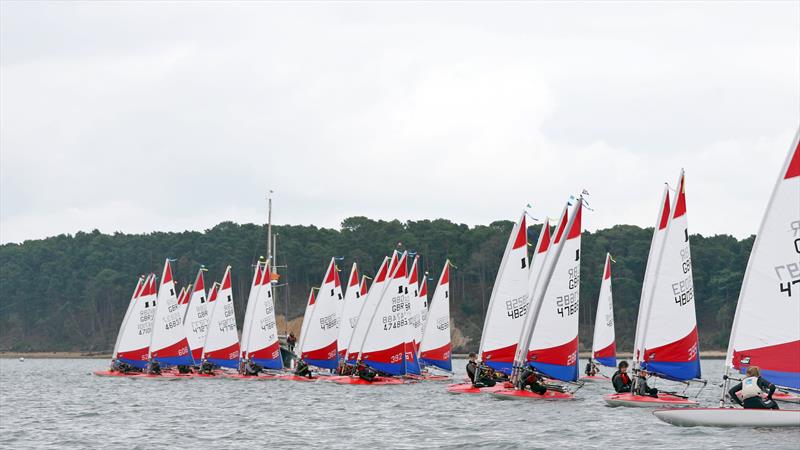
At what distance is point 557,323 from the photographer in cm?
3872

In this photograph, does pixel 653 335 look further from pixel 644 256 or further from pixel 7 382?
pixel 644 256

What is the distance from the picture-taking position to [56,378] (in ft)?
225

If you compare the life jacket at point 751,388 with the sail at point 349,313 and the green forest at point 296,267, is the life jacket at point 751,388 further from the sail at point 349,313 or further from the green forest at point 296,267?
the green forest at point 296,267

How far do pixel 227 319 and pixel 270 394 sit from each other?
551 inches

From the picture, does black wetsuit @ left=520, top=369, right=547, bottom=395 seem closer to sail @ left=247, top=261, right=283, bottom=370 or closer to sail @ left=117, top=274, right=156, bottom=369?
sail @ left=247, top=261, right=283, bottom=370

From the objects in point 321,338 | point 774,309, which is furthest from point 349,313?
point 774,309

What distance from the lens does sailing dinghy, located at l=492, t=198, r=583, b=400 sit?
126 feet

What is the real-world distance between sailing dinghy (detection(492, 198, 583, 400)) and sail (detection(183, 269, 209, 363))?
29982mm

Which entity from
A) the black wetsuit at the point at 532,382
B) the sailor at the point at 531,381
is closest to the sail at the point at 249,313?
the sailor at the point at 531,381

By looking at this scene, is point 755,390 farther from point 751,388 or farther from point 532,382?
point 532,382

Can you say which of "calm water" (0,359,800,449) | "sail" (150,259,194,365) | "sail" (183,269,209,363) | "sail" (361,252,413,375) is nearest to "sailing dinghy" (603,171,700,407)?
"calm water" (0,359,800,449)

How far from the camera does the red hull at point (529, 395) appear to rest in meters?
37.2

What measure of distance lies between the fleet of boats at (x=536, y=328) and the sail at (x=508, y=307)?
44 mm

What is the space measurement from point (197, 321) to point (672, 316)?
3707 cm
